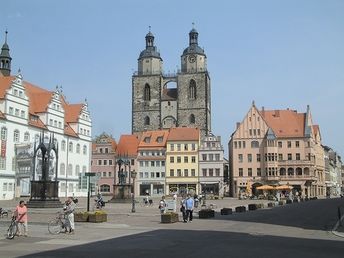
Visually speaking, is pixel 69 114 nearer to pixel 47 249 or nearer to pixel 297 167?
pixel 297 167

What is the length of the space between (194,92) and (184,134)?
59.6 feet

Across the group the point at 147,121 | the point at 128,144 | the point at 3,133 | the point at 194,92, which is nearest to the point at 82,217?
the point at 3,133

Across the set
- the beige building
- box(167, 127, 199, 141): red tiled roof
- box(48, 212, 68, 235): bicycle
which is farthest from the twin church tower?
box(48, 212, 68, 235): bicycle

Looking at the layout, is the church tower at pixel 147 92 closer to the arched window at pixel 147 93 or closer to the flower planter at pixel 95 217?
the arched window at pixel 147 93

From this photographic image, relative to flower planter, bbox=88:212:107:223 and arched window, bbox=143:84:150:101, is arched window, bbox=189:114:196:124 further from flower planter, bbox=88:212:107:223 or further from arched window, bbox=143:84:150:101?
flower planter, bbox=88:212:107:223

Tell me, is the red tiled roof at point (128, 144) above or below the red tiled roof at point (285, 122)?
below

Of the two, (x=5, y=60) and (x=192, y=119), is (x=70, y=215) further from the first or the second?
(x=192, y=119)

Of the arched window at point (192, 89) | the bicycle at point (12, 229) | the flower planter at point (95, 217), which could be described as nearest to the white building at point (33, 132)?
the flower planter at point (95, 217)

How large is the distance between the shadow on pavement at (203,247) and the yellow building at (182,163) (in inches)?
3177

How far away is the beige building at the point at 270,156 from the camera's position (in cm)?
9875

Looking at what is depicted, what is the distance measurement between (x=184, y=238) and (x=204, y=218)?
14359 mm

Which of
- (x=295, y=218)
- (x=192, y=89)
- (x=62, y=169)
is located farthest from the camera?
(x=192, y=89)

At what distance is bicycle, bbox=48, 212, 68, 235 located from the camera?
21.1 meters

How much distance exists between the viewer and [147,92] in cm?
12294
